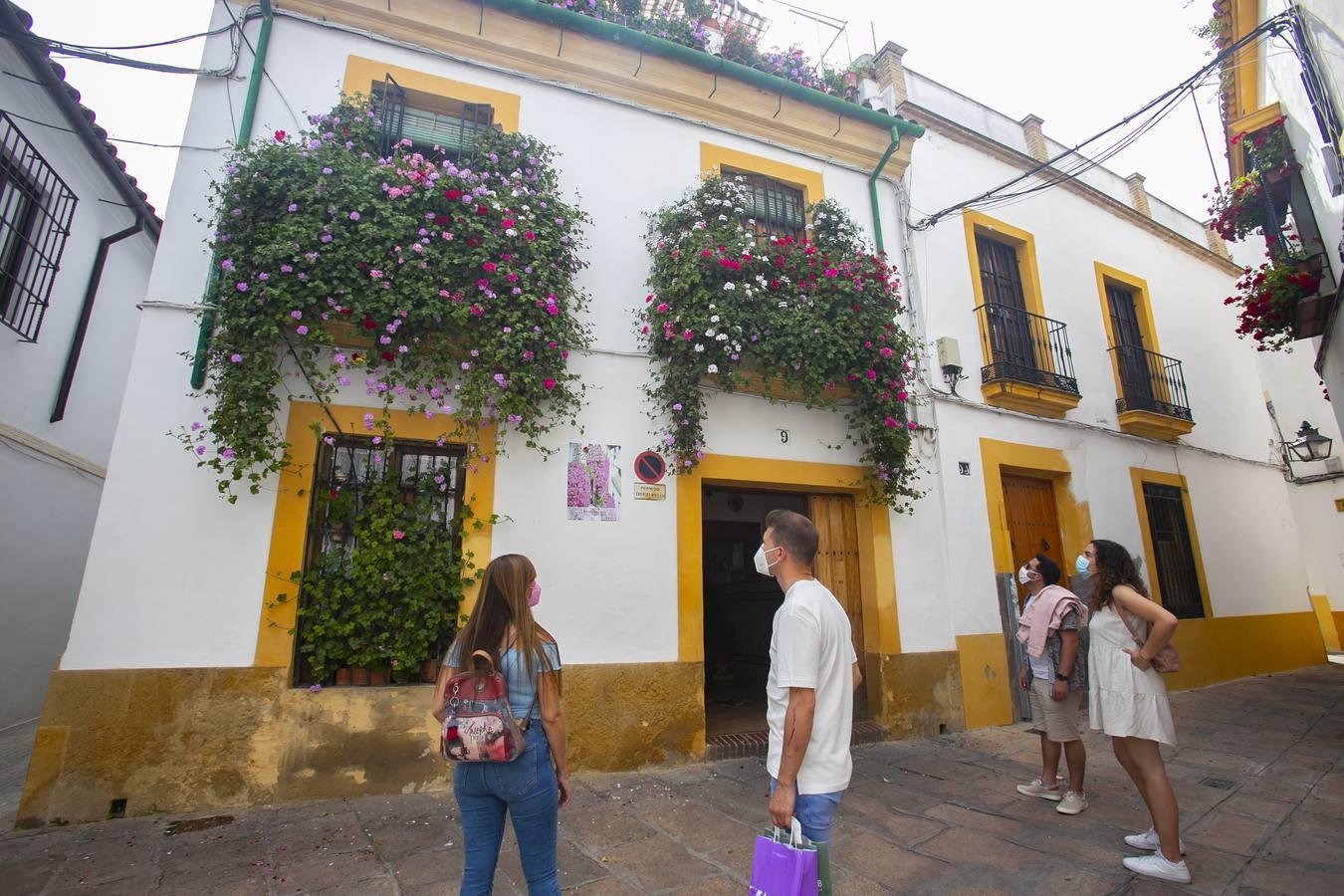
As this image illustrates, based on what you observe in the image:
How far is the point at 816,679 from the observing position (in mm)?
2133

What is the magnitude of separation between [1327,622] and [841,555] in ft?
45.9

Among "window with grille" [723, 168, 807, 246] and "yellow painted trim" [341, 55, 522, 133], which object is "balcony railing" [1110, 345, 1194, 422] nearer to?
"window with grille" [723, 168, 807, 246]

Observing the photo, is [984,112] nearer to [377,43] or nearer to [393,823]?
[377,43]

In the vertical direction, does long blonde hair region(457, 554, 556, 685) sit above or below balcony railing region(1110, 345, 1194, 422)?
below

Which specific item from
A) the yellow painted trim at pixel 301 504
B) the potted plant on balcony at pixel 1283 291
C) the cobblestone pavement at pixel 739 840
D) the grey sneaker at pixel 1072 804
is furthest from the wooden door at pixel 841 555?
the potted plant on balcony at pixel 1283 291

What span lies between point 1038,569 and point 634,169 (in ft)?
16.1

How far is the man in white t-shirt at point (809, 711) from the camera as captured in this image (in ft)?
6.81

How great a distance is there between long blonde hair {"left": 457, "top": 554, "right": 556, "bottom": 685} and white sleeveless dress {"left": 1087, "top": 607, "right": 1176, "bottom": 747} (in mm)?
2932

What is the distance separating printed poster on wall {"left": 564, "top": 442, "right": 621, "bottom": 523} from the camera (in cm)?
512

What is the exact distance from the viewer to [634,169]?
6117 mm

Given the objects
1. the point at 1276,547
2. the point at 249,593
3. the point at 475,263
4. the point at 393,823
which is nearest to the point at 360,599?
the point at 249,593

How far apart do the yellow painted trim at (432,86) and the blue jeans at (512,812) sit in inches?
203

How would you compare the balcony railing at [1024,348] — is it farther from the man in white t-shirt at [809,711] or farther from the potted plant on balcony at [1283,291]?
the man in white t-shirt at [809,711]

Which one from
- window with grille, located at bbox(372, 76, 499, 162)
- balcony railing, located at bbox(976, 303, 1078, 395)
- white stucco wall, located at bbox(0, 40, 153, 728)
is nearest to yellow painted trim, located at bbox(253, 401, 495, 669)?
window with grille, located at bbox(372, 76, 499, 162)
